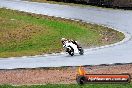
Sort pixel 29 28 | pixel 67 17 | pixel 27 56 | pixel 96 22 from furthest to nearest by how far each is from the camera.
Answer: pixel 67 17
pixel 96 22
pixel 29 28
pixel 27 56

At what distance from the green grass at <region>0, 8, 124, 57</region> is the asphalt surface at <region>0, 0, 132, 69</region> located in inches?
55.8

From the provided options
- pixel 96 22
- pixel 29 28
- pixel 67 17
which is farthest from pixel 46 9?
pixel 29 28

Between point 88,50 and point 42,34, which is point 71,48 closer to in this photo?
point 88,50

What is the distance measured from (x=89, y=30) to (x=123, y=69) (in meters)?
13.1

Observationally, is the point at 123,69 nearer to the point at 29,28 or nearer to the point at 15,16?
the point at 29,28

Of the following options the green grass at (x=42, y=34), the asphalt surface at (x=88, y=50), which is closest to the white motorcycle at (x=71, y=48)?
the asphalt surface at (x=88, y=50)

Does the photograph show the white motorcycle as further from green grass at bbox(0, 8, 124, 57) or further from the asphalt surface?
green grass at bbox(0, 8, 124, 57)

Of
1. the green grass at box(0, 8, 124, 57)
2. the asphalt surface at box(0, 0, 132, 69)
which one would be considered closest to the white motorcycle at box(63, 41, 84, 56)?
the asphalt surface at box(0, 0, 132, 69)

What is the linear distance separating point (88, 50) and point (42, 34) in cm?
631

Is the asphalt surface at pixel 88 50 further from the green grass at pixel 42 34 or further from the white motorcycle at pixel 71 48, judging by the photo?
the green grass at pixel 42 34

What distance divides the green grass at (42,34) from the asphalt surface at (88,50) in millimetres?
1417

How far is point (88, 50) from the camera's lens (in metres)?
28.0

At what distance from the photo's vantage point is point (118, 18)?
132 feet

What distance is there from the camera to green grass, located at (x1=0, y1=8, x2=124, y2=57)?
2977cm
